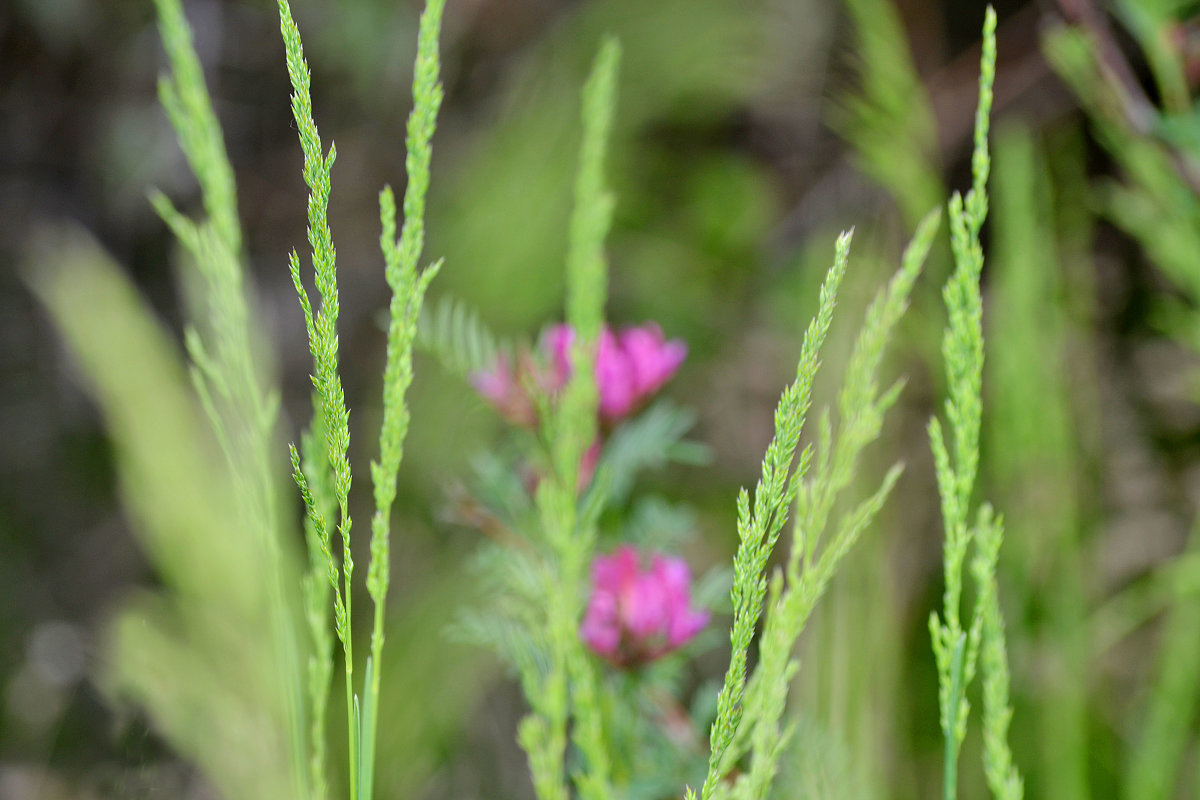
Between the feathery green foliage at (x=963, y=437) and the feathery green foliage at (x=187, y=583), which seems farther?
the feathery green foliage at (x=187, y=583)

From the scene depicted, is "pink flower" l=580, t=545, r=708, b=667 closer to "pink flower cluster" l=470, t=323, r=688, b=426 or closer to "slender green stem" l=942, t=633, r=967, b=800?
"pink flower cluster" l=470, t=323, r=688, b=426

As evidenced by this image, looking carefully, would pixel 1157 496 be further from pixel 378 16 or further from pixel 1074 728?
pixel 378 16

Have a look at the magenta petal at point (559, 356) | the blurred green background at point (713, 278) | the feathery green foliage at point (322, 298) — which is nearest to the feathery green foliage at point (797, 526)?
the feathery green foliage at point (322, 298)

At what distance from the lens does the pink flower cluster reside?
0.52 meters

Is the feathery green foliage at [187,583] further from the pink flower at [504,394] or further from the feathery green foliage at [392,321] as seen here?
the feathery green foliage at [392,321]

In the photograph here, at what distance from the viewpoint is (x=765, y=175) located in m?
1.39

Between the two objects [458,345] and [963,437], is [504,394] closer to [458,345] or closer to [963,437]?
[458,345]

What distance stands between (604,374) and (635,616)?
0.45ft

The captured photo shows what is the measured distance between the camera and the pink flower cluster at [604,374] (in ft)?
1.71

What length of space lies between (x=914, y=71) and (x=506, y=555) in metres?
1.01

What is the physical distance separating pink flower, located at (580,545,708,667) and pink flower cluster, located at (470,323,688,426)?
10 centimetres

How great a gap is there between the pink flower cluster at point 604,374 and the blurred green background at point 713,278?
211mm

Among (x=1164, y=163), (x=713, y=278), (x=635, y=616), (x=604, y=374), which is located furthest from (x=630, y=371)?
(x=713, y=278)

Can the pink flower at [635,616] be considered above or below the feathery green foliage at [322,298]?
below
